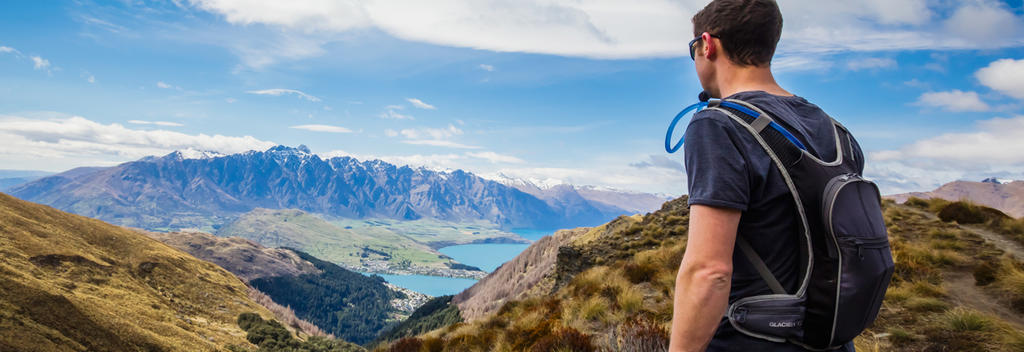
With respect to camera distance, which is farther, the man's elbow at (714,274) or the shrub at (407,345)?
the shrub at (407,345)

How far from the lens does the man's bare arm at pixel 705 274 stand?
1.68 m

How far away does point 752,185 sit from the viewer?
182 centimetres

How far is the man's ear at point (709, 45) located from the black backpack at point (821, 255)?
0.44 meters

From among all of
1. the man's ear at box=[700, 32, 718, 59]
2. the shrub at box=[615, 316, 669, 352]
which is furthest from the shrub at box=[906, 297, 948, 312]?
the man's ear at box=[700, 32, 718, 59]

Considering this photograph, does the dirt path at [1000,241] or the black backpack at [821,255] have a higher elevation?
the black backpack at [821,255]

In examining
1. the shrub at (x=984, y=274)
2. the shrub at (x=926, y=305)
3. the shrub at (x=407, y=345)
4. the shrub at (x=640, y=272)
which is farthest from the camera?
the shrub at (x=640, y=272)

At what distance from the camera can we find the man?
5.60 feet

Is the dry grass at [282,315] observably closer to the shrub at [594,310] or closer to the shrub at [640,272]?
the shrub at [640,272]

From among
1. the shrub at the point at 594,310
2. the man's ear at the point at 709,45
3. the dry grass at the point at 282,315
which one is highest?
the man's ear at the point at 709,45

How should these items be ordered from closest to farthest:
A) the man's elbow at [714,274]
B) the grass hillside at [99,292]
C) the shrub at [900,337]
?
the man's elbow at [714,274]
the shrub at [900,337]
the grass hillside at [99,292]

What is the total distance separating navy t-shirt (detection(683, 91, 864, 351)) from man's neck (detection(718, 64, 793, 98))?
103 mm

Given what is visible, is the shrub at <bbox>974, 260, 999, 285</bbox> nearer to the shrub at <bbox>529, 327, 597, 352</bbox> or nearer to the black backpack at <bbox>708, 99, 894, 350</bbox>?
the shrub at <bbox>529, 327, 597, 352</bbox>

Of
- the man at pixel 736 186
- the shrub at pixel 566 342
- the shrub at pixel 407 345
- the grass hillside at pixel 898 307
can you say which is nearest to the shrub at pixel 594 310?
the grass hillside at pixel 898 307

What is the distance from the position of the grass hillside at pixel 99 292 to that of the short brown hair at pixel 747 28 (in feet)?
103
